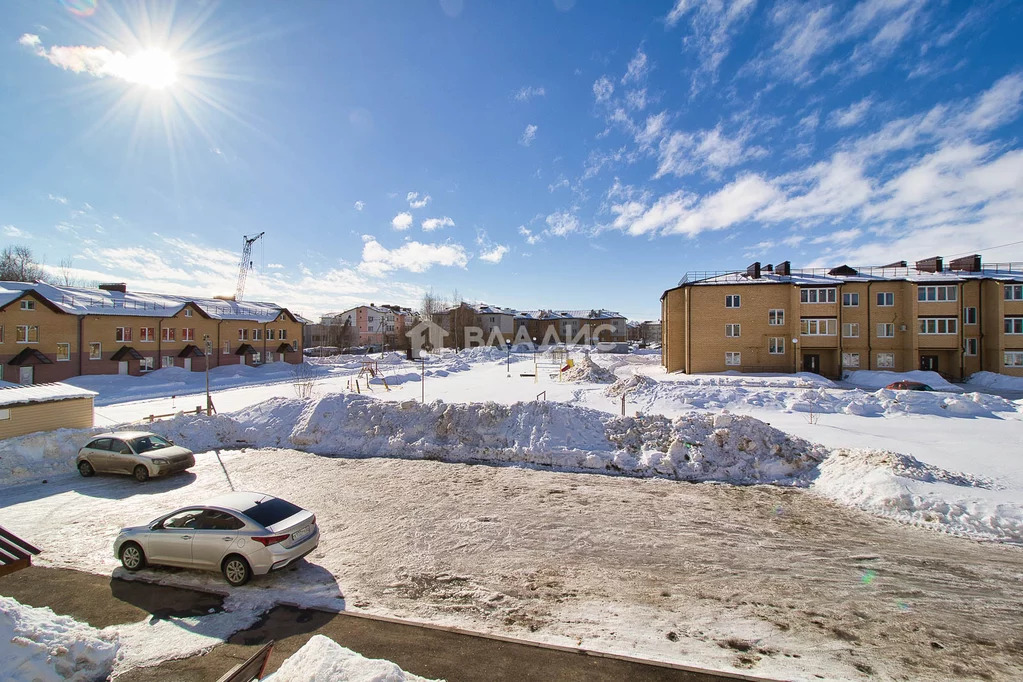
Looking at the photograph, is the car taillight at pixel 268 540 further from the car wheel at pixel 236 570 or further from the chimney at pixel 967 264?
the chimney at pixel 967 264

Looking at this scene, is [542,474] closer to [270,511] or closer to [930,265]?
[270,511]

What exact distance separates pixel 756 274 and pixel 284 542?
135 feet

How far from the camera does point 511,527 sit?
9328 mm

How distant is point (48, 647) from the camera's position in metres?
4.66

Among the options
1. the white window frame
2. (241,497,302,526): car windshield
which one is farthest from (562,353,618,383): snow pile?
(241,497,302,526): car windshield

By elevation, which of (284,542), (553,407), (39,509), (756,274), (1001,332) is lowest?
(39,509)

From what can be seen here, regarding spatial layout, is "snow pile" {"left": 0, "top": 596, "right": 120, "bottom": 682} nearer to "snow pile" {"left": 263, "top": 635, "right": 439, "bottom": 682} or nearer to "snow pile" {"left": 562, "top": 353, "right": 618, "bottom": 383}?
"snow pile" {"left": 263, "top": 635, "right": 439, "bottom": 682}

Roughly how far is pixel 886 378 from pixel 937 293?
9.20 m

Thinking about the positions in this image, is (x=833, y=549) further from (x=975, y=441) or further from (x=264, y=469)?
(x=264, y=469)

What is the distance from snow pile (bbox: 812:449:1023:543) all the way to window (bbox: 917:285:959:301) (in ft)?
109

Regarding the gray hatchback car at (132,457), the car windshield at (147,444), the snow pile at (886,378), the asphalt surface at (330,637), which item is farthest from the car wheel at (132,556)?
the snow pile at (886,378)

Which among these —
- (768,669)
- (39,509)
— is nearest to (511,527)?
(768,669)

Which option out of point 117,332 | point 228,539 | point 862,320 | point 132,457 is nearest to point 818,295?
point 862,320

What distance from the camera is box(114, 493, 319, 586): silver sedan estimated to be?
7.28 metres
